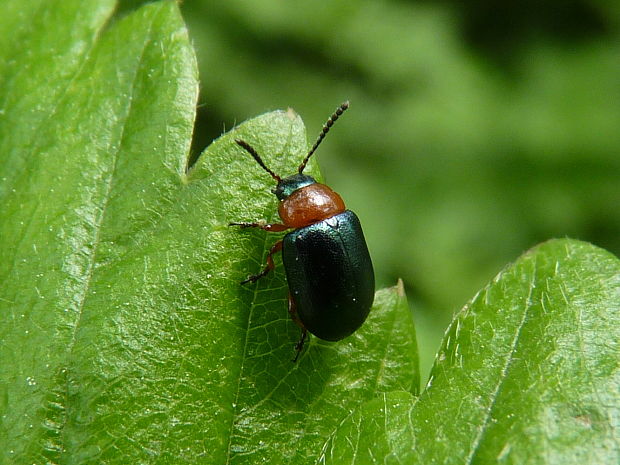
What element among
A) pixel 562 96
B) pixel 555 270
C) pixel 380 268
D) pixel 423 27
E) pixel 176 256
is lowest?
pixel 555 270

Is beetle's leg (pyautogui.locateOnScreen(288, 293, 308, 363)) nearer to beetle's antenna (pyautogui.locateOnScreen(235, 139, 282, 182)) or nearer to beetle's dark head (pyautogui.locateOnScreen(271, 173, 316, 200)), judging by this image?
beetle's dark head (pyautogui.locateOnScreen(271, 173, 316, 200))

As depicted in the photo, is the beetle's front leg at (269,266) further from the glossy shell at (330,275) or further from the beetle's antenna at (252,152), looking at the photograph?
the beetle's antenna at (252,152)

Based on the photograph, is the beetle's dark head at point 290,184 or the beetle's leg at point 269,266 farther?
the beetle's dark head at point 290,184

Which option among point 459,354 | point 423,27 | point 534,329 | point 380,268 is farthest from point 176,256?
point 423,27

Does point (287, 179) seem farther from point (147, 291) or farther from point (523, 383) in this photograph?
point (523, 383)

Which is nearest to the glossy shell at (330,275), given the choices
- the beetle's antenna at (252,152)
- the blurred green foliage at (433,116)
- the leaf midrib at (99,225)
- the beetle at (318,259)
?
the beetle at (318,259)

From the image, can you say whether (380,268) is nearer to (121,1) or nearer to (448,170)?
(448,170)

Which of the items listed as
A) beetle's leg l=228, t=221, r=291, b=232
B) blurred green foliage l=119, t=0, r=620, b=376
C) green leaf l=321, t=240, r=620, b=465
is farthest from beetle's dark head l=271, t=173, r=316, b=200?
blurred green foliage l=119, t=0, r=620, b=376
